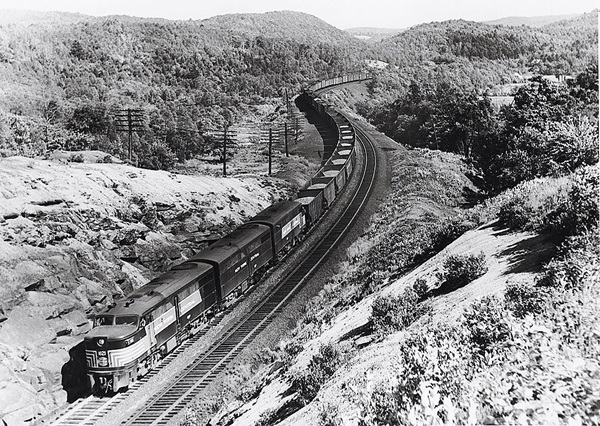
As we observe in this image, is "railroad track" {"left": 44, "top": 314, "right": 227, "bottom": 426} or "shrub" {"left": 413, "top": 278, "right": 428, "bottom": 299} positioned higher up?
"shrub" {"left": 413, "top": 278, "right": 428, "bottom": 299}

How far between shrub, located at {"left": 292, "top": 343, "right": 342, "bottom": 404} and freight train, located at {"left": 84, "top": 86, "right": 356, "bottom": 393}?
367 inches

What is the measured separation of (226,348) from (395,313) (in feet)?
40.1

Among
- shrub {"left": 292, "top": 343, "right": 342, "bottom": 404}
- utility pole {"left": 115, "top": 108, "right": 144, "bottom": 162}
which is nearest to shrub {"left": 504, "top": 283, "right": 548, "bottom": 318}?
shrub {"left": 292, "top": 343, "right": 342, "bottom": 404}

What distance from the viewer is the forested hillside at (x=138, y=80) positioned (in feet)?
220

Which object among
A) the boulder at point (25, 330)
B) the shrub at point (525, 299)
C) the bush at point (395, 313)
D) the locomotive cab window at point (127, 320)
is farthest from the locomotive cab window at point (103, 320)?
the shrub at point (525, 299)

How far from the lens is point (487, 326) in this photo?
37.6 ft

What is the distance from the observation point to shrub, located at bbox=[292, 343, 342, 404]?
15336 mm

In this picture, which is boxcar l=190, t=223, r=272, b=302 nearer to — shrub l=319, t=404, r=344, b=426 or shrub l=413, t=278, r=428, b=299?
shrub l=413, t=278, r=428, b=299

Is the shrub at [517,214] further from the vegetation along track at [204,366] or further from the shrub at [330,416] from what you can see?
the vegetation along track at [204,366]

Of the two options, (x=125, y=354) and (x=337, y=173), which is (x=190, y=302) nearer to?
(x=125, y=354)

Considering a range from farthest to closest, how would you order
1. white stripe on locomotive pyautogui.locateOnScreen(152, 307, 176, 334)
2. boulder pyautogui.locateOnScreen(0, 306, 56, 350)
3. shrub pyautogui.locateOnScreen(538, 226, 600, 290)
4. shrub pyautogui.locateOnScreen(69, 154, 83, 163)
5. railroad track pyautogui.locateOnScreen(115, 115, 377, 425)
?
shrub pyautogui.locateOnScreen(69, 154, 83, 163) → boulder pyautogui.locateOnScreen(0, 306, 56, 350) → white stripe on locomotive pyautogui.locateOnScreen(152, 307, 176, 334) → railroad track pyautogui.locateOnScreen(115, 115, 377, 425) → shrub pyautogui.locateOnScreen(538, 226, 600, 290)

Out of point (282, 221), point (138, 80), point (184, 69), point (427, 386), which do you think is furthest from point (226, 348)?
point (184, 69)

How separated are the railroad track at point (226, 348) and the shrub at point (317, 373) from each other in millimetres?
8210

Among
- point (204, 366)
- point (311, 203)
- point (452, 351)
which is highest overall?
point (452, 351)
